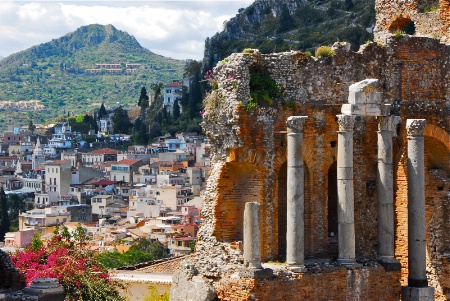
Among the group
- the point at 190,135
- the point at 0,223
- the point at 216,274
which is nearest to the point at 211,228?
the point at 216,274

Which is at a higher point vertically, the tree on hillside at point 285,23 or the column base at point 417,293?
the tree on hillside at point 285,23

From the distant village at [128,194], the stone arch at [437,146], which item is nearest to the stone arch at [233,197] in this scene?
the stone arch at [437,146]

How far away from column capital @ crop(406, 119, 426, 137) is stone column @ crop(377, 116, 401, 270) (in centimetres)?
43

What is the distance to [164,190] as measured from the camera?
497 feet

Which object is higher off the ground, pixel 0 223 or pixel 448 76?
pixel 448 76

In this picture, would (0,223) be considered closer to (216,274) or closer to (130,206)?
(130,206)

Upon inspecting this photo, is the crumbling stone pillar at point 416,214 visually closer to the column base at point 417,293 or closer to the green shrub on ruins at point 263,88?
the column base at point 417,293

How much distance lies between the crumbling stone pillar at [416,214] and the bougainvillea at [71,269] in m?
7.72

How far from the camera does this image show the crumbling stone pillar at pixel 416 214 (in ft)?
84.9

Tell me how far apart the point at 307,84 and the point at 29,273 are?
27.3 ft

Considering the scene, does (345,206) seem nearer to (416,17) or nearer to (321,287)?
(321,287)

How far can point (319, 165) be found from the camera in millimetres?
25922

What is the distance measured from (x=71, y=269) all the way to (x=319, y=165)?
6.90 m

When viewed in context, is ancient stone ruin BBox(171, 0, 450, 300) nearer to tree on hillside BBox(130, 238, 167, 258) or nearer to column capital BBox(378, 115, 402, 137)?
column capital BBox(378, 115, 402, 137)
